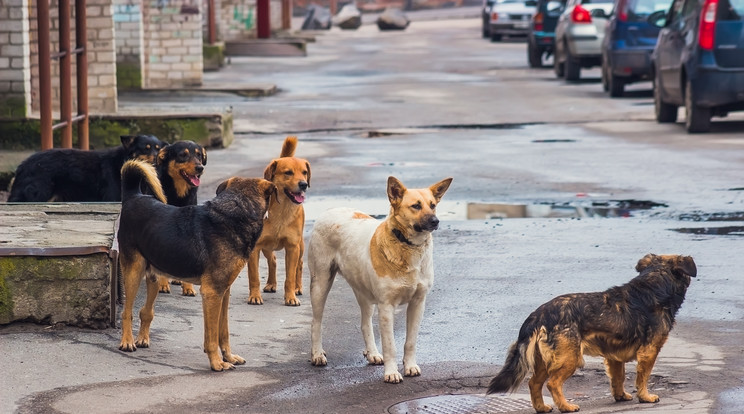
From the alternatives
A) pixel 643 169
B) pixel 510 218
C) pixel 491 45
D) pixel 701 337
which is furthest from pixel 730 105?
pixel 491 45

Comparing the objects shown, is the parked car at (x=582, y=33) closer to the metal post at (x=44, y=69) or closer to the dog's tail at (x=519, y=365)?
the metal post at (x=44, y=69)

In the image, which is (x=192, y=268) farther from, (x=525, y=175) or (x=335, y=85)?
(x=335, y=85)

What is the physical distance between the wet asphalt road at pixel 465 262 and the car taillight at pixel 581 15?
3500mm

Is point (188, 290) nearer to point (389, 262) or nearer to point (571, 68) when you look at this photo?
point (389, 262)

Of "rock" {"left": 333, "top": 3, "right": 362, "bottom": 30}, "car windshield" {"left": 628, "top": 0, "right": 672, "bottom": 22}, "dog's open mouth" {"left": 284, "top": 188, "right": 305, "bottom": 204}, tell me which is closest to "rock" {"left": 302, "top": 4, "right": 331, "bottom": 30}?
"rock" {"left": 333, "top": 3, "right": 362, "bottom": 30}

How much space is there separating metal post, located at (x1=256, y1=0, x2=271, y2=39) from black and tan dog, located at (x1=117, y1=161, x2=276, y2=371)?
3254 centimetres

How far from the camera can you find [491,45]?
44062 millimetres

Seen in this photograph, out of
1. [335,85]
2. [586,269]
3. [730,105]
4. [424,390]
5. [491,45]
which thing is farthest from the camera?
[491,45]

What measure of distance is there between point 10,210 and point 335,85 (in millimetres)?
19079

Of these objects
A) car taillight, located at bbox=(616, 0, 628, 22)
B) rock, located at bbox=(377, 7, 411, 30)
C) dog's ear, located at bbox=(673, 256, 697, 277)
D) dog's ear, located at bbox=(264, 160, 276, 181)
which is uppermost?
car taillight, located at bbox=(616, 0, 628, 22)

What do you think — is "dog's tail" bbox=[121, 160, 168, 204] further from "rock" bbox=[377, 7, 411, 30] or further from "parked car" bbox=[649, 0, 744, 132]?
"rock" bbox=[377, 7, 411, 30]

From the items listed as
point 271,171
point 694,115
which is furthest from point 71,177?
point 694,115

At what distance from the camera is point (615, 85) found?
78.5 feet

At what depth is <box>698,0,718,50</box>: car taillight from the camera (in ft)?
54.6
